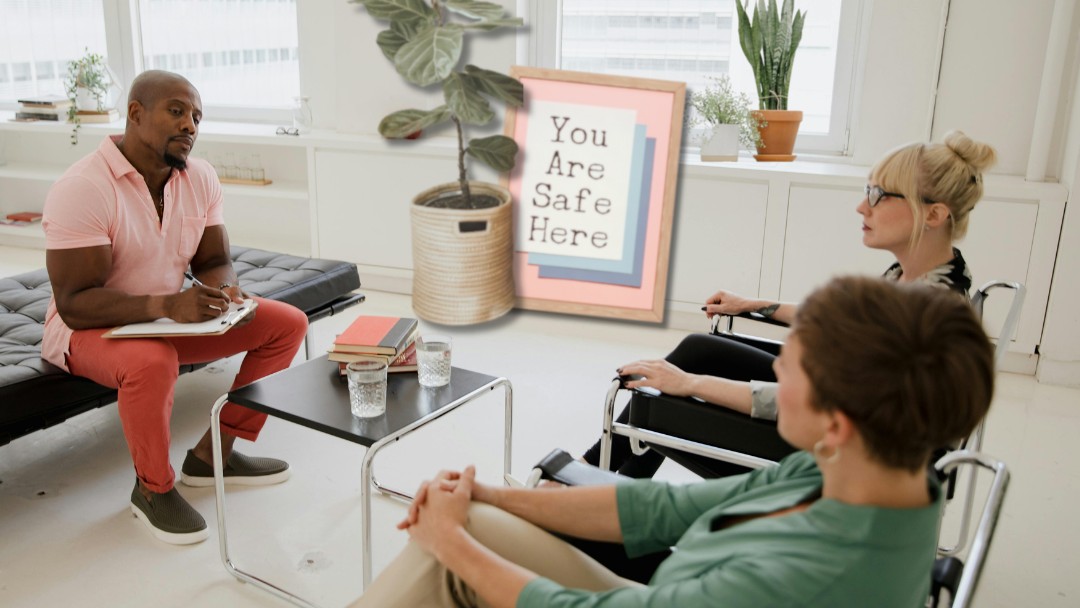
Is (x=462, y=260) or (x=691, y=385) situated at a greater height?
(x=691, y=385)

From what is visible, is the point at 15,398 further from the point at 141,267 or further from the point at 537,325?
the point at 537,325

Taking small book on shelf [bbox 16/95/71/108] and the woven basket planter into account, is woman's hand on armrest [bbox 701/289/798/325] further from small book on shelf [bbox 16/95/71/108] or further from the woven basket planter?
small book on shelf [bbox 16/95/71/108]

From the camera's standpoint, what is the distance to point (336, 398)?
6.94 ft

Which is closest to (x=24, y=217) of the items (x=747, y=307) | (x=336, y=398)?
(x=336, y=398)

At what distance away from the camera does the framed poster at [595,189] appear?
3939mm

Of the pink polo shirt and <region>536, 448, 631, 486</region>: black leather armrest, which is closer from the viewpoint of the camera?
<region>536, 448, 631, 486</region>: black leather armrest

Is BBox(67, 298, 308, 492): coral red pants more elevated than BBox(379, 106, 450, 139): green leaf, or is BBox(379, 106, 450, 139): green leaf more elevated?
BBox(379, 106, 450, 139): green leaf

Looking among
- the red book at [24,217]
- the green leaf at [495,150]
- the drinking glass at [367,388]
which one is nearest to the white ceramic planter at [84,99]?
the red book at [24,217]

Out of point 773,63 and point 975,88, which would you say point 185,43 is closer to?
point 773,63

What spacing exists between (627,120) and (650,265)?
0.63m

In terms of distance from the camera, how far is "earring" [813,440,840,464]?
1075 millimetres

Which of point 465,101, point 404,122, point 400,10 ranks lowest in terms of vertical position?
point 404,122

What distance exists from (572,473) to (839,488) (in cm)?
56

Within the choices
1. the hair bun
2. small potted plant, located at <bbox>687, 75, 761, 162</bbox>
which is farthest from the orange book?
small potted plant, located at <bbox>687, 75, 761, 162</bbox>
